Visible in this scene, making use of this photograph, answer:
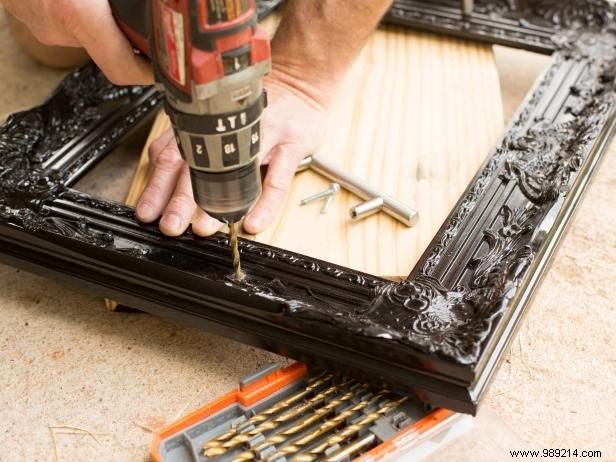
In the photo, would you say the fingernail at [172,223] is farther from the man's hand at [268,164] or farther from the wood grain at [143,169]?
the wood grain at [143,169]

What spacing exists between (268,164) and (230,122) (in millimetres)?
569

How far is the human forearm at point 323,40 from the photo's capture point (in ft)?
5.84

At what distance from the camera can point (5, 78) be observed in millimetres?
2191

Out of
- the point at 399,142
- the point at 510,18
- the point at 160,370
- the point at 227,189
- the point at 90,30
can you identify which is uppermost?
the point at 90,30

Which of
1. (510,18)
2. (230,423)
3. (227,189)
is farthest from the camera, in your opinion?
(510,18)

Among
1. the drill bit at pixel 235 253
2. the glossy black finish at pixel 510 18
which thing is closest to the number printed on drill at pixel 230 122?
the drill bit at pixel 235 253

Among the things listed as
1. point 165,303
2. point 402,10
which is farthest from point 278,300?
point 402,10

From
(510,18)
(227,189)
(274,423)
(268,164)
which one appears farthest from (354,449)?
(510,18)

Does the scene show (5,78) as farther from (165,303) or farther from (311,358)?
(311,358)

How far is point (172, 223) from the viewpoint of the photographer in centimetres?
146

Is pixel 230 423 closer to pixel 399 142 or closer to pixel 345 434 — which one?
pixel 345 434

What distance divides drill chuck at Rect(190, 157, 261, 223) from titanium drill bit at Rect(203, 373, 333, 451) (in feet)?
1.10

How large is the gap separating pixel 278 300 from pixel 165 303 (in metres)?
0.23

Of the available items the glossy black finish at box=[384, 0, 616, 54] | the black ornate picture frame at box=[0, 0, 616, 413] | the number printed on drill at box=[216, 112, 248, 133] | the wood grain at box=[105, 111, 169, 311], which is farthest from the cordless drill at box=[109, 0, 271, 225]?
the glossy black finish at box=[384, 0, 616, 54]
